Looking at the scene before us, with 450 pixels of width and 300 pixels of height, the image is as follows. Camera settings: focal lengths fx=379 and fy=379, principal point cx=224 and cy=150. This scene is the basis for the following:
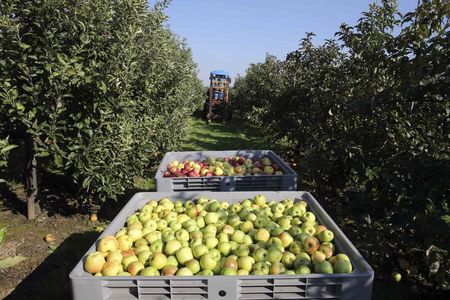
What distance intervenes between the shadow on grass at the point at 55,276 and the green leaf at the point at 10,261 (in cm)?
31

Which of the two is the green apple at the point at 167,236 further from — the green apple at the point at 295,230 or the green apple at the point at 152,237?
the green apple at the point at 295,230

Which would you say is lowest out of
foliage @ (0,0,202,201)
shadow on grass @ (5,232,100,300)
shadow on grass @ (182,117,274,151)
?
shadow on grass @ (5,232,100,300)

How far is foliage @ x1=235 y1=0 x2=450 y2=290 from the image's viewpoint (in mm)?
3119

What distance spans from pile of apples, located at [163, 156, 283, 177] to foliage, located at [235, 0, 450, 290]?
68 centimetres

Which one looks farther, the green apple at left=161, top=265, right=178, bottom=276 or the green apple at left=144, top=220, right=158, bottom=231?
the green apple at left=144, top=220, right=158, bottom=231

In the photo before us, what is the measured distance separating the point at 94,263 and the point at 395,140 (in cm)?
320

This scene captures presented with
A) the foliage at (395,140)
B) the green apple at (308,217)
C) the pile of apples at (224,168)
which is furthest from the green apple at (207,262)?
the pile of apples at (224,168)

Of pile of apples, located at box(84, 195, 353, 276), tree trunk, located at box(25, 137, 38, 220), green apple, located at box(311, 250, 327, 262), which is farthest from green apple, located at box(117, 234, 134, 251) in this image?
tree trunk, located at box(25, 137, 38, 220)

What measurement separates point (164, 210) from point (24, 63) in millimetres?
2600

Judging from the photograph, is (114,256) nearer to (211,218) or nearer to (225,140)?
(211,218)

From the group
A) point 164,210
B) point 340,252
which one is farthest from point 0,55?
point 340,252

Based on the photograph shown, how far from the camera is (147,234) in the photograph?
3207 mm

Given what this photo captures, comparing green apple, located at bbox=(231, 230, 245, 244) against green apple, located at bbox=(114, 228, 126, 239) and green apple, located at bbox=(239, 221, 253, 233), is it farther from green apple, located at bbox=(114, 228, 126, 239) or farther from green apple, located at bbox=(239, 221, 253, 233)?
green apple, located at bbox=(114, 228, 126, 239)

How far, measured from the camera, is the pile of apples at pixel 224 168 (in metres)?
5.20
